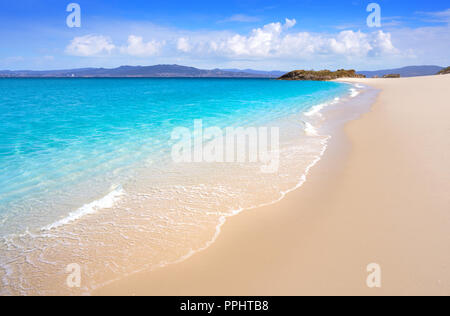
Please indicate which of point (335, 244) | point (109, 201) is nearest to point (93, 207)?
point (109, 201)

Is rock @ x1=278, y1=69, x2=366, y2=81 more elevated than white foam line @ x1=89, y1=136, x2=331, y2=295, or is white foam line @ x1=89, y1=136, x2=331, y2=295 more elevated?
rock @ x1=278, y1=69, x2=366, y2=81

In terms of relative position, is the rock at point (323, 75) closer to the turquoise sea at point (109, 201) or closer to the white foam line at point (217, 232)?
the turquoise sea at point (109, 201)

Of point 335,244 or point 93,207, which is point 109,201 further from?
point 335,244

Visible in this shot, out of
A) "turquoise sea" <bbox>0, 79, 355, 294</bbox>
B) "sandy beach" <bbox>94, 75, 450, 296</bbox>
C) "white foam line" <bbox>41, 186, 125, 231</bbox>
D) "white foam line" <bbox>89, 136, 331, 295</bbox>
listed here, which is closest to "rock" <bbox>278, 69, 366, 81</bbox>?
"turquoise sea" <bbox>0, 79, 355, 294</bbox>

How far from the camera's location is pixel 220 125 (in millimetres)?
15672

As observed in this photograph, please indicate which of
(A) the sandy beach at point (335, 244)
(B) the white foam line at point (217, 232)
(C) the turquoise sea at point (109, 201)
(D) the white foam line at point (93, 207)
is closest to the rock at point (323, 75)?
(C) the turquoise sea at point (109, 201)

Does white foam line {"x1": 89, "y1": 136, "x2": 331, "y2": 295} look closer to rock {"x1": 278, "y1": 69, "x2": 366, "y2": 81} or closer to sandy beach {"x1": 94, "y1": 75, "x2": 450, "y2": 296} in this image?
sandy beach {"x1": 94, "y1": 75, "x2": 450, "y2": 296}

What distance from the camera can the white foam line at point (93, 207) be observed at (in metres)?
5.10

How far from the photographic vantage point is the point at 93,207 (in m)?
5.73

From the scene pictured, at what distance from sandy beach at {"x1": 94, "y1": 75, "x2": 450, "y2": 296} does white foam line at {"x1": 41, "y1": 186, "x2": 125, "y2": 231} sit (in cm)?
231

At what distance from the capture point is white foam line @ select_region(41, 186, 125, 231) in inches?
201

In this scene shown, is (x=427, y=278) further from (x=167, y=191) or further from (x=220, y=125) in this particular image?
(x=220, y=125)

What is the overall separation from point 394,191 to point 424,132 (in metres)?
6.76
